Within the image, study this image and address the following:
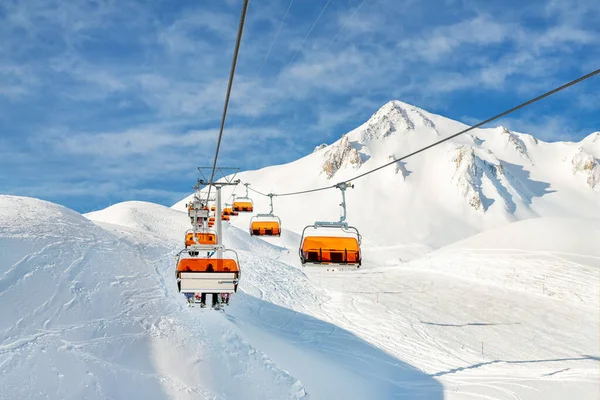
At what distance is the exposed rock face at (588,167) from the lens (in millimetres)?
147750

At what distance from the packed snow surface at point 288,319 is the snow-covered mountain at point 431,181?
177ft

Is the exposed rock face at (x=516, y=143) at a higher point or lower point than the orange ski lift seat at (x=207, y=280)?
higher

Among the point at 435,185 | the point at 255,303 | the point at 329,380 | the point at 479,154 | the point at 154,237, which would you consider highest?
the point at 479,154

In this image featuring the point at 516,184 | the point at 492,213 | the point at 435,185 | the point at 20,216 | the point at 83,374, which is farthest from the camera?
the point at 516,184

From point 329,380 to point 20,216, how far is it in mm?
16409

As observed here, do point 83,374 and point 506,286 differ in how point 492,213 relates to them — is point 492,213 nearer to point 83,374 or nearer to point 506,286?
point 506,286

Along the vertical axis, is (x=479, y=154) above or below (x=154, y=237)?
above

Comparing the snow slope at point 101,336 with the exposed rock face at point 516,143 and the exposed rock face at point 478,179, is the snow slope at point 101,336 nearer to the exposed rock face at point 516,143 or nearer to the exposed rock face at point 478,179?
the exposed rock face at point 478,179

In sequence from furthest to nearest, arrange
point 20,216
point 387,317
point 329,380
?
1. point 387,317
2. point 20,216
3. point 329,380

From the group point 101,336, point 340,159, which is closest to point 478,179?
point 340,159

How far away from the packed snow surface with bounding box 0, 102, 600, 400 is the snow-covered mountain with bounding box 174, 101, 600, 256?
54.1 metres

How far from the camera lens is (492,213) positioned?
391 ft

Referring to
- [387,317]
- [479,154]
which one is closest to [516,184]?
[479,154]

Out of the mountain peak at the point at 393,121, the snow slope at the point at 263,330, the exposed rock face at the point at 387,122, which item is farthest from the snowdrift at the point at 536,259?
the exposed rock face at the point at 387,122
